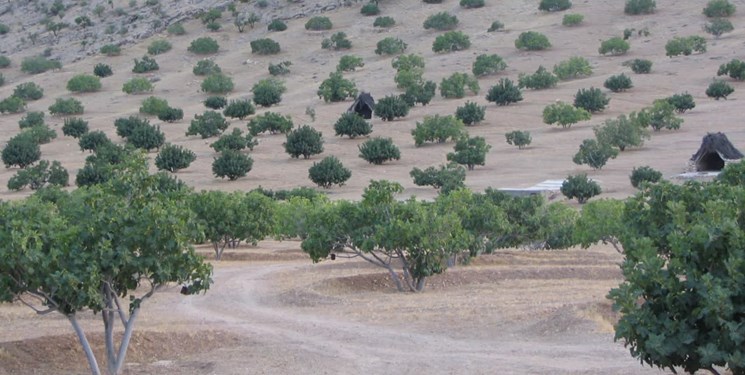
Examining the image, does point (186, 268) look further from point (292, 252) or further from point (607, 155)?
point (607, 155)

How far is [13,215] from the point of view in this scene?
1291 centimetres

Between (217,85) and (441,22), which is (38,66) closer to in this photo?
(217,85)

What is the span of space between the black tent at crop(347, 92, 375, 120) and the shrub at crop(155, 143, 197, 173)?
1010 centimetres

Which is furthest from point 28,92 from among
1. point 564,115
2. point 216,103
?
point 564,115

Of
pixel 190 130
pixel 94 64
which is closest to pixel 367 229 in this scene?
pixel 190 130

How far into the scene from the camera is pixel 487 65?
198ft

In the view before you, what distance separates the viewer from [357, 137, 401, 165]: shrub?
45.1 meters

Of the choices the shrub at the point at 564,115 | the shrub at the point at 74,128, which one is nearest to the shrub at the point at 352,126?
the shrub at the point at 564,115

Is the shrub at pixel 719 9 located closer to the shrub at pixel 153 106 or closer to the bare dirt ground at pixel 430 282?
the bare dirt ground at pixel 430 282

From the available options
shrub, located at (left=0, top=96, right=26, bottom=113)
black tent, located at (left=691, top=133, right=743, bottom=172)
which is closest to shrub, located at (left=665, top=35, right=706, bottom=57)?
black tent, located at (left=691, top=133, right=743, bottom=172)

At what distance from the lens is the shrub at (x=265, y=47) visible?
7119 centimetres

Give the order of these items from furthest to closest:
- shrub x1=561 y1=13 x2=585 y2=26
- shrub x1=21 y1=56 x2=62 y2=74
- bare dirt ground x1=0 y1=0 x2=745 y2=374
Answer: shrub x1=21 y1=56 x2=62 y2=74, shrub x1=561 y1=13 x2=585 y2=26, bare dirt ground x1=0 y1=0 x2=745 y2=374

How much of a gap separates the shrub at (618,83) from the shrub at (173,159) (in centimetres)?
1993

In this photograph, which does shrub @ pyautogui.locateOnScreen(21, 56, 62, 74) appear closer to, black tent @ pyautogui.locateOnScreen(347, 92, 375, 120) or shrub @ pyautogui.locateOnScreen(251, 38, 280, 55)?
shrub @ pyautogui.locateOnScreen(251, 38, 280, 55)
